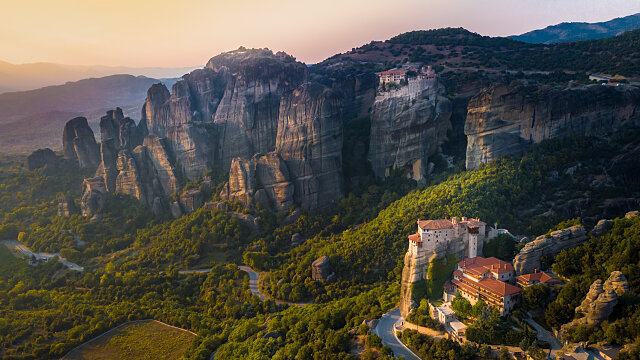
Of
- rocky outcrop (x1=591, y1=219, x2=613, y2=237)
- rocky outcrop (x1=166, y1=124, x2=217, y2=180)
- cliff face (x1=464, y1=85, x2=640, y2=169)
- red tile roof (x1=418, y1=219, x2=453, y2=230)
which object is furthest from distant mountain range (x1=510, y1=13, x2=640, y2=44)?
red tile roof (x1=418, y1=219, x2=453, y2=230)

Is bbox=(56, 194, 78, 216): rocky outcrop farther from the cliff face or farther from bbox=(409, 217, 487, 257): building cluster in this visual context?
the cliff face

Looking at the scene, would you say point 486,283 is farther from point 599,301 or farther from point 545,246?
point 599,301

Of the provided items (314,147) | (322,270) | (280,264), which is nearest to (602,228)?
(322,270)

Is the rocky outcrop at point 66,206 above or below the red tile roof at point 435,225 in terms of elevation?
below

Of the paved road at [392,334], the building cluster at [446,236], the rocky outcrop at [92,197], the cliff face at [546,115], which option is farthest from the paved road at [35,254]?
the cliff face at [546,115]

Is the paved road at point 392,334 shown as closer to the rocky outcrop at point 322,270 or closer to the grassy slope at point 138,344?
the rocky outcrop at point 322,270

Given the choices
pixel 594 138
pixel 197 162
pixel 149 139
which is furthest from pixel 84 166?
pixel 594 138
